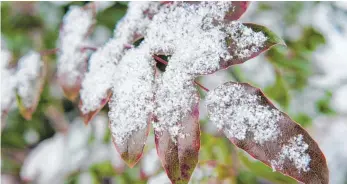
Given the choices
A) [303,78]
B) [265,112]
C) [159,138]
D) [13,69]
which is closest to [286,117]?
[265,112]

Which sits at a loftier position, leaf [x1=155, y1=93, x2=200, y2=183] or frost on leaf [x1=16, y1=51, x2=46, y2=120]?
leaf [x1=155, y1=93, x2=200, y2=183]

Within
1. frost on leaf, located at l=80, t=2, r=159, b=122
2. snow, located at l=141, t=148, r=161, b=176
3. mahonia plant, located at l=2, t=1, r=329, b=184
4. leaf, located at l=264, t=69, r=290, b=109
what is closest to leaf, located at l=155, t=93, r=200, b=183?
→ mahonia plant, located at l=2, t=1, r=329, b=184

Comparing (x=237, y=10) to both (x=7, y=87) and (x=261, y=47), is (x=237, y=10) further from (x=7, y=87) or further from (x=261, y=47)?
(x=7, y=87)

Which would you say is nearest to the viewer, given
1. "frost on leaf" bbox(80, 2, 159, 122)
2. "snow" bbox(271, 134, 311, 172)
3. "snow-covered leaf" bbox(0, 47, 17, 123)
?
"snow" bbox(271, 134, 311, 172)

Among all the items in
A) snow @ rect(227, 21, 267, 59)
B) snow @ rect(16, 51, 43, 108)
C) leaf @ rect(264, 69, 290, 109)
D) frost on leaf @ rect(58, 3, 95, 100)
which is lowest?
leaf @ rect(264, 69, 290, 109)

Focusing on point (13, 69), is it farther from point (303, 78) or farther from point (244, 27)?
point (303, 78)

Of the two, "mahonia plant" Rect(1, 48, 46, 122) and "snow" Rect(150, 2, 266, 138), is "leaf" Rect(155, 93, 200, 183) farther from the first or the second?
"mahonia plant" Rect(1, 48, 46, 122)

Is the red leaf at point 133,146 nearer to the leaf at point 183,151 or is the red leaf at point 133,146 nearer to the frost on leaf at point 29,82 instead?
the leaf at point 183,151
